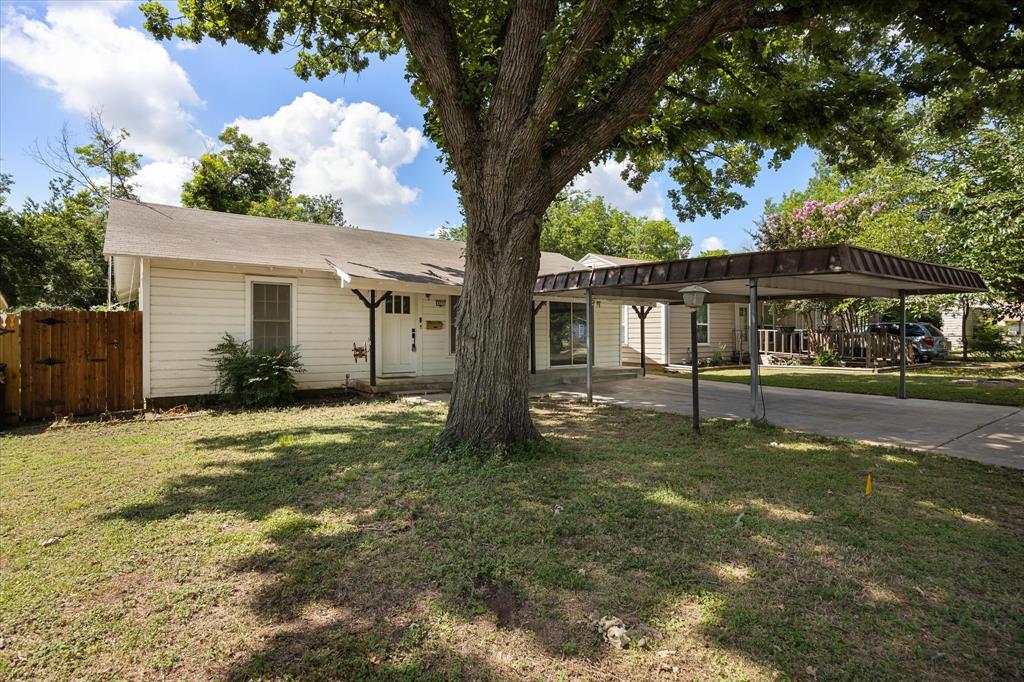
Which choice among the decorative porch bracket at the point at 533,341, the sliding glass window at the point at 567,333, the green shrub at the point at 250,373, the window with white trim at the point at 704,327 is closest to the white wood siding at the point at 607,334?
the sliding glass window at the point at 567,333

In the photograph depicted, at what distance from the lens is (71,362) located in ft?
28.9

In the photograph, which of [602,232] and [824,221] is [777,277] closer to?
[824,221]

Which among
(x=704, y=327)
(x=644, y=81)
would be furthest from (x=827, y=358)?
(x=644, y=81)

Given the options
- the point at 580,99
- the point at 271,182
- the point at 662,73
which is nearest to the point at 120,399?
the point at 580,99

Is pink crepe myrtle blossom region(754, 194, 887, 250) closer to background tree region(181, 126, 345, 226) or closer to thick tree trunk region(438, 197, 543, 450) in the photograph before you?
thick tree trunk region(438, 197, 543, 450)

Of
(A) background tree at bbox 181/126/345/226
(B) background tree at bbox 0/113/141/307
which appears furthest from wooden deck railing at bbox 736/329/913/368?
(B) background tree at bbox 0/113/141/307

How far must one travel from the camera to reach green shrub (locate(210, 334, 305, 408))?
973cm

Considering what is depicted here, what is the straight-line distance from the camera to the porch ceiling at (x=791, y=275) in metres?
6.47

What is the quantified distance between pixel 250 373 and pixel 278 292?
208cm

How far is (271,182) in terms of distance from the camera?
24.8 m

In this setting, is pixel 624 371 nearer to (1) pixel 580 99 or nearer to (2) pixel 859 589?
(1) pixel 580 99

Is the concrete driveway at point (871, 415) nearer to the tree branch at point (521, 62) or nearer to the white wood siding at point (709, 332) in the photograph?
the tree branch at point (521, 62)

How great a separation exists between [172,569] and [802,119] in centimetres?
847

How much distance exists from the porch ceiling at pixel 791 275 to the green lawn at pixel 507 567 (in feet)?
8.23
